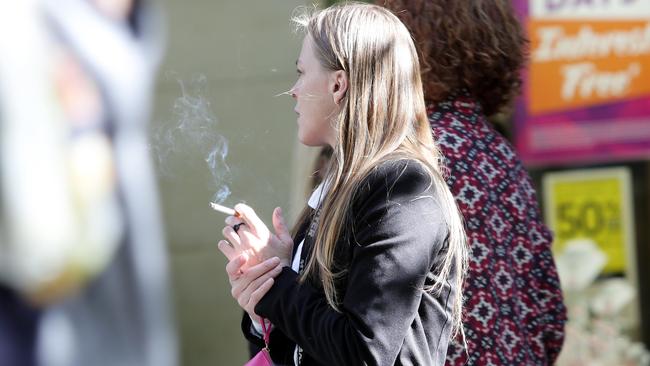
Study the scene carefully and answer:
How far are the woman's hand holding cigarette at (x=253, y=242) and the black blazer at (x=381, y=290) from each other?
7 cm

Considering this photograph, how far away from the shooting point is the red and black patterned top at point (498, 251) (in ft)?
8.50

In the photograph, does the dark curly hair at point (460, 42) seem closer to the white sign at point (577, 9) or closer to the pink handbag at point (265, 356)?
the pink handbag at point (265, 356)

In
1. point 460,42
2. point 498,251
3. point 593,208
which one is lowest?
point 593,208

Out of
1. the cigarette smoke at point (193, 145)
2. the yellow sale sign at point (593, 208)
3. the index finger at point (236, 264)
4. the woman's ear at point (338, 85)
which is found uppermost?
the woman's ear at point (338, 85)

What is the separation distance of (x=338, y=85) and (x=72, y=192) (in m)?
0.62

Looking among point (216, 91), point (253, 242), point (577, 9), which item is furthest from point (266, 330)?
point (577, 9)

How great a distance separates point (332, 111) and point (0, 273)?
→ 2.53 feet

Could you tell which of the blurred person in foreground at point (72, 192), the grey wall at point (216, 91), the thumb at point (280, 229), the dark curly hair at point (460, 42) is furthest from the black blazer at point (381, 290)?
the grey wall at point (216, 91)

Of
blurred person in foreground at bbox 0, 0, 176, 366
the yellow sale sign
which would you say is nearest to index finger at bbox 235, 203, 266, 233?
blurred person in foreground at bbox 0, 0, 176, 366

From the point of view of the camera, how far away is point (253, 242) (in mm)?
2238

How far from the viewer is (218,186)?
260cm

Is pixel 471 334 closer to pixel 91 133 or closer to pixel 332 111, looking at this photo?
pixel 332 111

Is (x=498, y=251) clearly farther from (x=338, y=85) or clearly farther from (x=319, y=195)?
(x=338, y=85)

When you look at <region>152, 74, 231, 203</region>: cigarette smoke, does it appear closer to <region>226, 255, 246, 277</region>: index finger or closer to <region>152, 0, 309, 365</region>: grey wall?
<region>226, 255, 246, 277</region>: index finger
